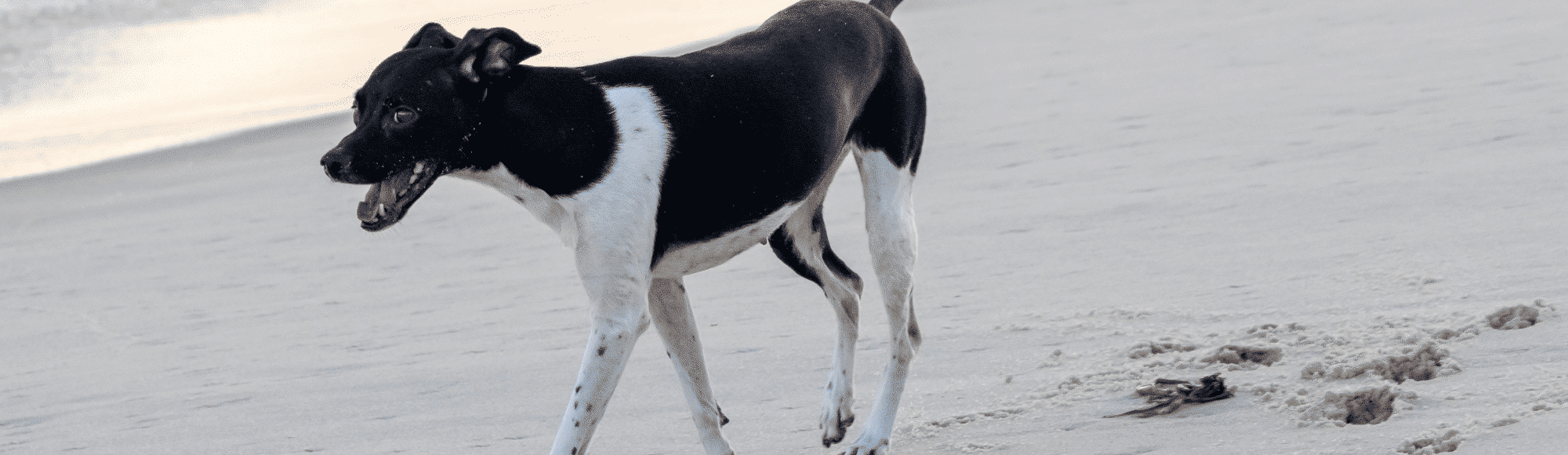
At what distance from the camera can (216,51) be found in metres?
13.7

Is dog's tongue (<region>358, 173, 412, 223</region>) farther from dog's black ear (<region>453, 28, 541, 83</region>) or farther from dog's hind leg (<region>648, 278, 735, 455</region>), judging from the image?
dog's hind leg (<region>648, 278, 735, 455</region>)

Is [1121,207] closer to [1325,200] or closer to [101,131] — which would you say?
[1325,200]

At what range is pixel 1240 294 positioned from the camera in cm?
511

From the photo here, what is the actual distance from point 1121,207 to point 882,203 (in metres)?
2.61

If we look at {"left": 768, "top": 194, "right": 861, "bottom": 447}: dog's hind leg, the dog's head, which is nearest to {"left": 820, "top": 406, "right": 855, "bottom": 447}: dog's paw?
{"left": 768, "top": 194, "right": 861, "bottom": 447}: dog's hind leg

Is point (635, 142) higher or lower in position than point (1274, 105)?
higher

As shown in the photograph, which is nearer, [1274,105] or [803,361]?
[803,361]

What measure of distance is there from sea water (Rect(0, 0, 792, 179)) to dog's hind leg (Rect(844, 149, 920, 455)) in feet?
22.3

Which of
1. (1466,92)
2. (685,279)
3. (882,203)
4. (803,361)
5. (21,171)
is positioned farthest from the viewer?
(21,171)

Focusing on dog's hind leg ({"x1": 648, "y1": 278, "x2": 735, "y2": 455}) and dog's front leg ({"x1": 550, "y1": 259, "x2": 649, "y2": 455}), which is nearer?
dog's front leg ({"x1": 550, "y1": 259, "x2": 649, "y2": 455})

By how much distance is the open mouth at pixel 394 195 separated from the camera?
318 cm

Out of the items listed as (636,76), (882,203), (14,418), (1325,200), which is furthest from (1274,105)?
(14,418)

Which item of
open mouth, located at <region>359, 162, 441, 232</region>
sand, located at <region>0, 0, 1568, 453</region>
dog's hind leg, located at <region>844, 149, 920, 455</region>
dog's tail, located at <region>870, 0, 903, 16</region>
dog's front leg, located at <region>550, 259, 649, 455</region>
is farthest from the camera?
dog's tail, located at <region>870, 0, 903, 16</region>

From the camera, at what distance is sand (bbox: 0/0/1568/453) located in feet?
13.9
